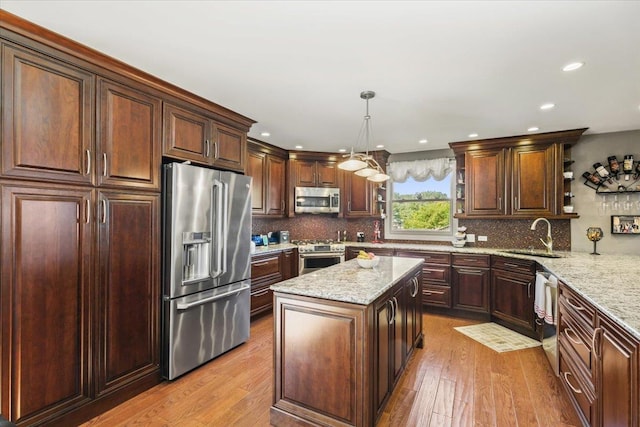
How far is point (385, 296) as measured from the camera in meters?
2.04

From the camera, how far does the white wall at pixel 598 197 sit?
12.4ft

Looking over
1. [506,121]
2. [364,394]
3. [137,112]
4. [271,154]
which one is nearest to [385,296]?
[364,394]

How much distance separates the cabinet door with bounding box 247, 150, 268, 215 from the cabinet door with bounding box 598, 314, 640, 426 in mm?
3768

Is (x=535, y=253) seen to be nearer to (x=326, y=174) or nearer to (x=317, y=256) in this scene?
(x=317, y=256)

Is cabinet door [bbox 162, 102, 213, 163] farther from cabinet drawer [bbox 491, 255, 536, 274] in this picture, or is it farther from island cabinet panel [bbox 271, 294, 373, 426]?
cabinet drawer [bbox 491, 255, 536, 274]

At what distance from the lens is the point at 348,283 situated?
2096 mm

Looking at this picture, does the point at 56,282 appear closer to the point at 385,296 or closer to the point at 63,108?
the point at 63,108

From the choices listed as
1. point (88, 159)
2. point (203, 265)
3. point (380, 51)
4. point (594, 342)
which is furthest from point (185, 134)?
point (594, 342)

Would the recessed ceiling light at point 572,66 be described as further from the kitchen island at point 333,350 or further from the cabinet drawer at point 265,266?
the cabinet drawer at point 265,266

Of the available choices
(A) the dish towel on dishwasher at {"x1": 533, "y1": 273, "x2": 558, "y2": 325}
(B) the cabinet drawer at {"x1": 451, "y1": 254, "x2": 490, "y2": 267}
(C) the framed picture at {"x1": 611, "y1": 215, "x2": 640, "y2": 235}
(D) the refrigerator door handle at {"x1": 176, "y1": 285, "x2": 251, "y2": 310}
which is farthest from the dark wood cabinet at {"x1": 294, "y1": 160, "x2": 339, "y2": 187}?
(C) the framed picture at {"x1": 611, "y1": 215, "x2": 640, "y2": 235}

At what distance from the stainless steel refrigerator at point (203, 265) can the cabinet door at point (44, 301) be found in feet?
1.87

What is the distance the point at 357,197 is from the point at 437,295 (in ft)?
6.59

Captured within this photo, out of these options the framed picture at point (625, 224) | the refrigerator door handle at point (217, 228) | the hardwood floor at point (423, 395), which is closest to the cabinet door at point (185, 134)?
the refrigerator door handle at point (217, 228)

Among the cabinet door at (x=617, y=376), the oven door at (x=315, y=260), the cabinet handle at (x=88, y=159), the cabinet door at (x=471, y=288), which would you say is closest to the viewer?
the cabinet door at (x=617, y=376)
